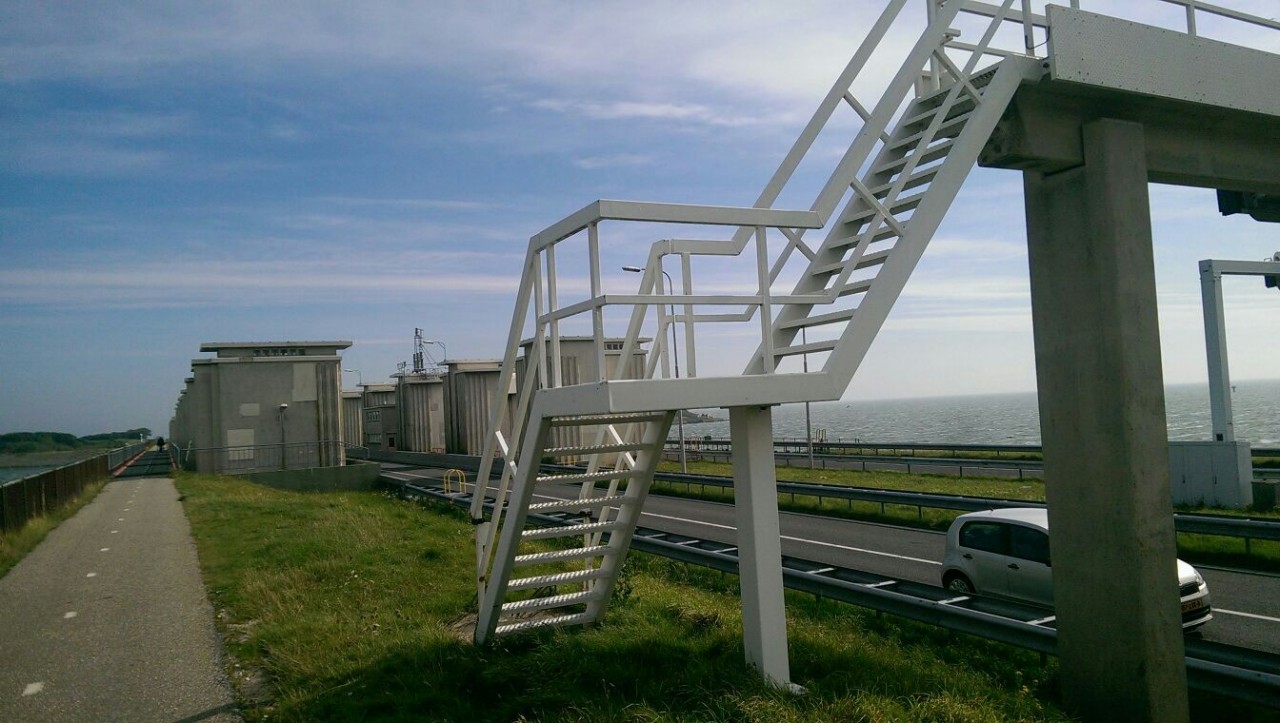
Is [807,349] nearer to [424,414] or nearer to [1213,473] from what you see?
[1213,473]

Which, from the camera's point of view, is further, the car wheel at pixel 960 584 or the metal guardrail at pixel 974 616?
the car wheel at pixel 960 584

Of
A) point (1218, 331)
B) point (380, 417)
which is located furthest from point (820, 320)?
point (380, 417)

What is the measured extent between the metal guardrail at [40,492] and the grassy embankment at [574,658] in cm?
734

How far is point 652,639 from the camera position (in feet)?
25.4

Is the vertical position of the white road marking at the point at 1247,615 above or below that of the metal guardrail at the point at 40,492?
below

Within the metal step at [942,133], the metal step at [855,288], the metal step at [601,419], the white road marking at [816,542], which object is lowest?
the white road marking at [816,542]

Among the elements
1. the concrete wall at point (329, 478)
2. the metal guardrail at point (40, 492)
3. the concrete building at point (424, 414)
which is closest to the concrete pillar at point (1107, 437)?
the metal guardrail at point (40, 492)

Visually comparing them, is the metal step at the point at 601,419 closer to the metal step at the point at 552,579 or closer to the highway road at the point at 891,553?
the metal step at the point at 552,579

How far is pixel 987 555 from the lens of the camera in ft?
37.4

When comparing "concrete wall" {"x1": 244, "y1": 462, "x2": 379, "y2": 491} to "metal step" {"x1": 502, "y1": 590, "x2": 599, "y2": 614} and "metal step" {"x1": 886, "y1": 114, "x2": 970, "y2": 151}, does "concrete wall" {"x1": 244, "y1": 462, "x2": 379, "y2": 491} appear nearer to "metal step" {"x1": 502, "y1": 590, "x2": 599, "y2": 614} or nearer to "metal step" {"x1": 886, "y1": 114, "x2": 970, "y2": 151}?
"metal step" {"x1": 502, "y1": 590, "x2": 599, "y2": 614}

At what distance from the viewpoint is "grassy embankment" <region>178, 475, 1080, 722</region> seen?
6.02 meters

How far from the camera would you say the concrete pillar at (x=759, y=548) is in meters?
6.20

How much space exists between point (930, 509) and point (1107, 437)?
1341 centimetres

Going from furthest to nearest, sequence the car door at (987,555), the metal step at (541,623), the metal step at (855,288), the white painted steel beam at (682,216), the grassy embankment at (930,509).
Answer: the grassy embankment at (930,509), the car door at (987,555), the metal step at (541,623), the metal step at (855,288), the white painted steel beam at (682,216)
